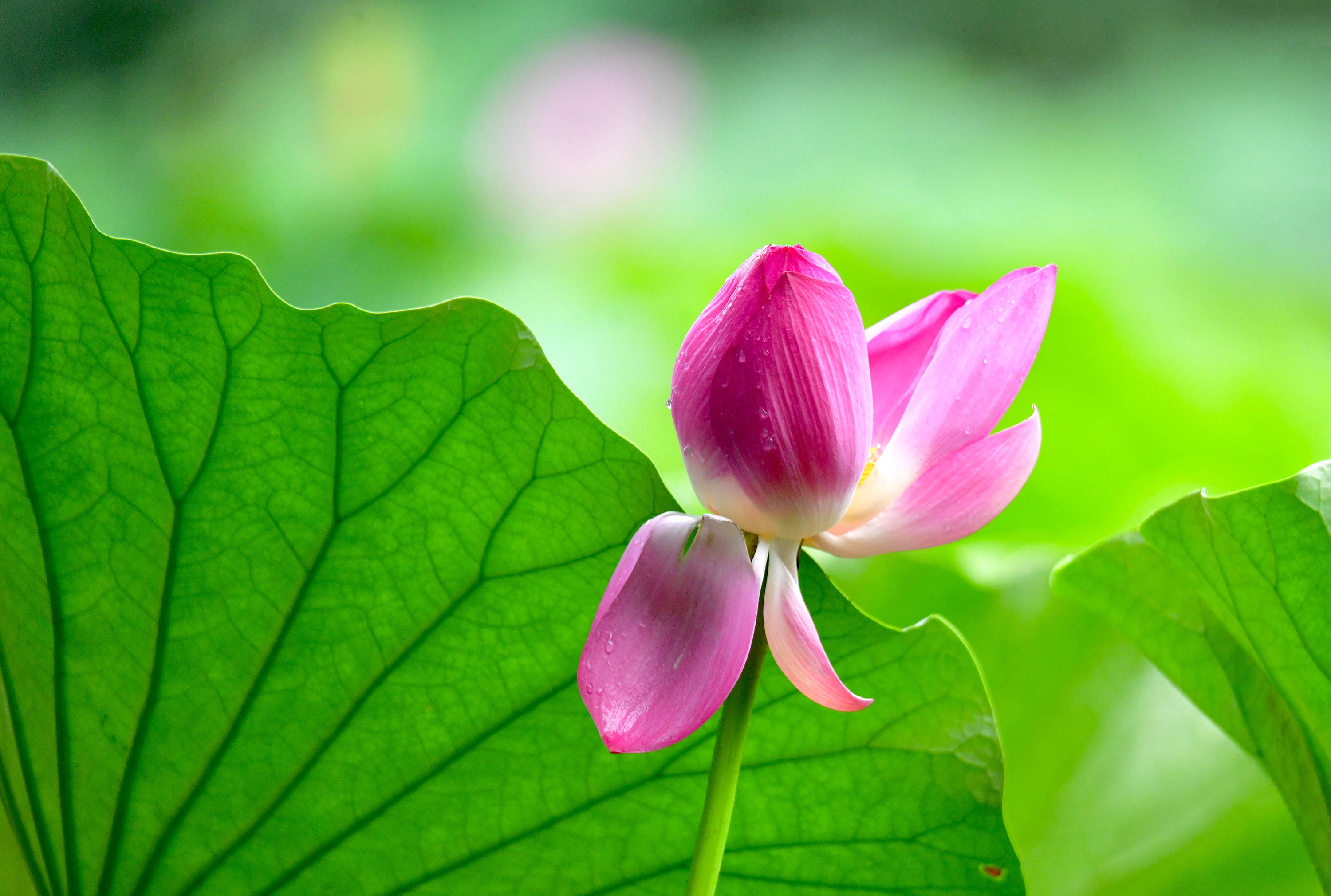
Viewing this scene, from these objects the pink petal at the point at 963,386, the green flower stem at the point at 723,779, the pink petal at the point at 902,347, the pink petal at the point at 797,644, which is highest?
the pink petal at the point at 902,347

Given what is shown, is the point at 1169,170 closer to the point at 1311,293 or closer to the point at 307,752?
the point at 1311,293

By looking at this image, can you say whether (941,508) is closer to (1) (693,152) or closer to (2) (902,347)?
(2) (902,347)

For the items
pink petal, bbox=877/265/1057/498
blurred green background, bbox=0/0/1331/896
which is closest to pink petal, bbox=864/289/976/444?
pink petal, bbox=877/265/1057/498

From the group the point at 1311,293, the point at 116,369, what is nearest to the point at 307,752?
the point at 116,369

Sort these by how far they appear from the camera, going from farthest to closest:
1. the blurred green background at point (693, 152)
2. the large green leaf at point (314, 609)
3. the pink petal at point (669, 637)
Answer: the blurred green background at point (693, 152) → the large green leaf at point (314, 609) → the pink petal at point (669, 637)

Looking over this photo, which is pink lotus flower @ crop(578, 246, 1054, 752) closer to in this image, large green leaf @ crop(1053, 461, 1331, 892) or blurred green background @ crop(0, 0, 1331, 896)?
large green leaf @ crop(1053, 461, 1331, 892)

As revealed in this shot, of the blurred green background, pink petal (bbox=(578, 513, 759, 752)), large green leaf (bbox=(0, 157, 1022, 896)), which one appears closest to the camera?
pink petal (bbox=(578, 513, 759, 752))

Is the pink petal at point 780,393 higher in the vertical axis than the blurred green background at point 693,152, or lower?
lower

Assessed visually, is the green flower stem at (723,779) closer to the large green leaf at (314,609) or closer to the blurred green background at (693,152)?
the large green leaf at (314,609)

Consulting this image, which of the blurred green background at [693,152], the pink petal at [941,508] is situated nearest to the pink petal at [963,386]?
the pink petal at [941,508]
